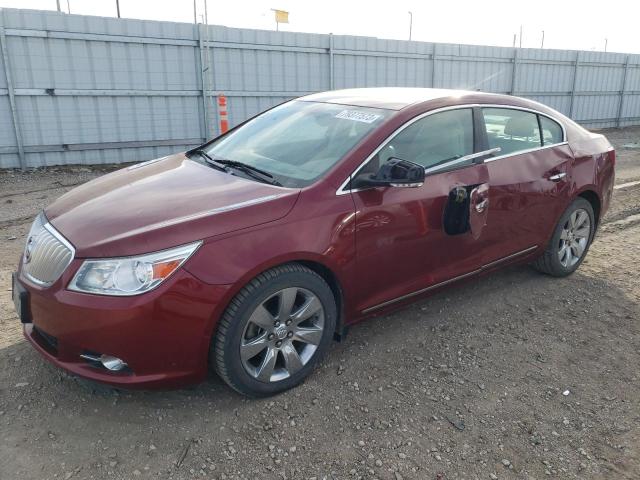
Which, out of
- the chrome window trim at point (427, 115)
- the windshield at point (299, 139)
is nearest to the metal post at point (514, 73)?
the chrome window trim at point (427, 115)

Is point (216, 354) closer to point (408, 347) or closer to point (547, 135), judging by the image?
point (408, 347)

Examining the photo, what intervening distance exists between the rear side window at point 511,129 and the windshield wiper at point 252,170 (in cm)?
164

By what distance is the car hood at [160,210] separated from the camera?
8.45 ft

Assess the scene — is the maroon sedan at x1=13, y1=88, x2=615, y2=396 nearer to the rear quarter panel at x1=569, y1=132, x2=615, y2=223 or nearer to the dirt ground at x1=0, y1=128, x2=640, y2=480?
the rear quarter panel at x1=569, y1=132, x2=615, y2=223

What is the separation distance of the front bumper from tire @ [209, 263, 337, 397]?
112 mm

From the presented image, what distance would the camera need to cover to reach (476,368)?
3338 mm

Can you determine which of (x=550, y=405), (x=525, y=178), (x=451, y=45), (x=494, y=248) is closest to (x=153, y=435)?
(x=550, y=405)

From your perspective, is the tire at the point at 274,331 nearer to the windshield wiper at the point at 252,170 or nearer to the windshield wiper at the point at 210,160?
the windshield wiper at the point at 252,170

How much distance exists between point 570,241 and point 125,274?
3681 mm

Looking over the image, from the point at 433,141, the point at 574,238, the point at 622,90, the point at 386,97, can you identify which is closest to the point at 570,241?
the point at 574,238

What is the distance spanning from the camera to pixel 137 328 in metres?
2.49

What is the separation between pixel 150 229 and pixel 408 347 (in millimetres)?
1836

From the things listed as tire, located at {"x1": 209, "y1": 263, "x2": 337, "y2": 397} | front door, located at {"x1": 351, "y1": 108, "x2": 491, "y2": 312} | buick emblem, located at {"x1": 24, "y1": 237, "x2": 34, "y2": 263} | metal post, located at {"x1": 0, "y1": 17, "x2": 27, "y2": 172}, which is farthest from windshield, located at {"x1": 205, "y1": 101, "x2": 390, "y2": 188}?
metal post, located at {"x1": 0, "y1": 17, "x2": 27, "y2": 172}

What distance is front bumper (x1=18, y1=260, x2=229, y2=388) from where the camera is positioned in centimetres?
248
